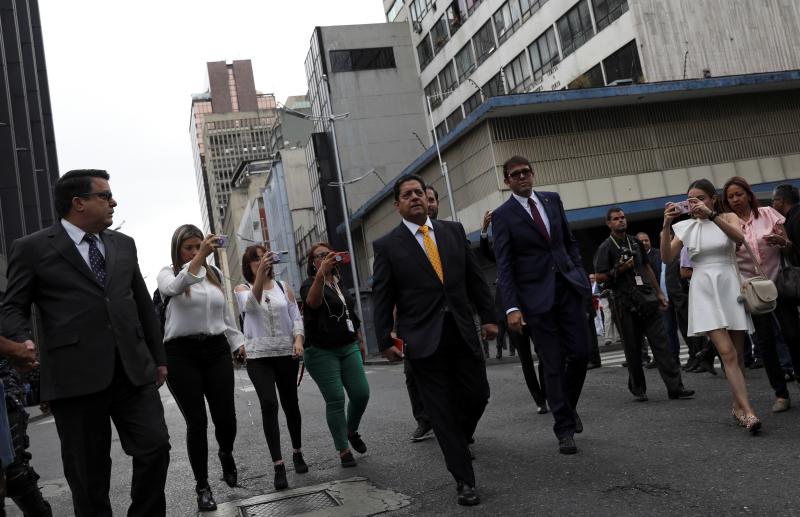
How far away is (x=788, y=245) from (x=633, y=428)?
1.90m

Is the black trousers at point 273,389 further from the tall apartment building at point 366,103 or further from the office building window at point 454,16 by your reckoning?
the tall apartment building at point 366,103

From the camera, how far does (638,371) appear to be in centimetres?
856

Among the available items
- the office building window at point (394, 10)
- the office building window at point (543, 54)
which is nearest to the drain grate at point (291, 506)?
the office building window at point (543, 54)

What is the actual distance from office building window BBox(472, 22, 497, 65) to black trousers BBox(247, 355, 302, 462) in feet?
126

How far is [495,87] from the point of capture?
145 feet

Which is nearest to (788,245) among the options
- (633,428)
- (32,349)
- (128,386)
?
(633,428)

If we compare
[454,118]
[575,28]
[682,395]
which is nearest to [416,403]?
[682,395]

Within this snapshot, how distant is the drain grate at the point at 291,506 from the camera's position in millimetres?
5551

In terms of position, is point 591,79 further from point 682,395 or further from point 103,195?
point 103,195

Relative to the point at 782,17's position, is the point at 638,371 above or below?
below

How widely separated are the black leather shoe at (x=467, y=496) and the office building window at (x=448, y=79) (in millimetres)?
45361

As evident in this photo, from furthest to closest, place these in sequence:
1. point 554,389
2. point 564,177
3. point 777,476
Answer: point 564,177, point 554,389, point 777,476

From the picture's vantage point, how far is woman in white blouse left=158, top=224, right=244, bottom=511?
6227mm

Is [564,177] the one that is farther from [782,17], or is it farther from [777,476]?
[777,476]
